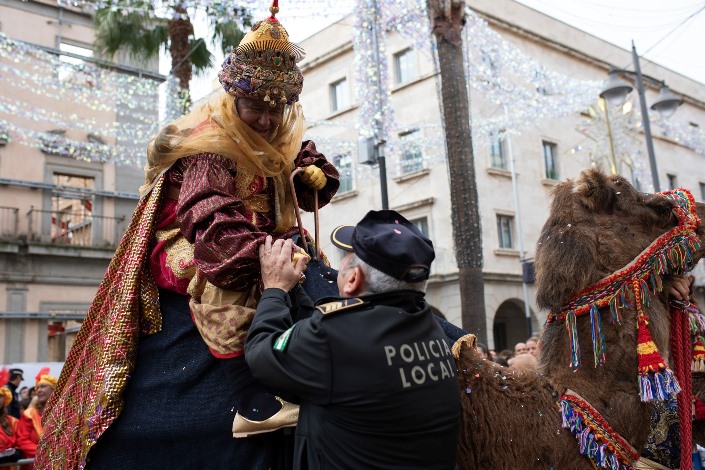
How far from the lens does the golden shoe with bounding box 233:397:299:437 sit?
8.32ft

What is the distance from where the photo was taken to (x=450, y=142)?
10141 mm

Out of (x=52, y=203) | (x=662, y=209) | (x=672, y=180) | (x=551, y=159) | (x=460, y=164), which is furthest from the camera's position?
(x=672, y=180)

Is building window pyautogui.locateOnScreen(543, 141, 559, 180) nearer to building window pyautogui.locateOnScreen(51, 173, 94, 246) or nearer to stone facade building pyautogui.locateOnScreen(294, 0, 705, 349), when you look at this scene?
stone facade building pyautogui.locateOnScreen(294, 0, 705, 349)

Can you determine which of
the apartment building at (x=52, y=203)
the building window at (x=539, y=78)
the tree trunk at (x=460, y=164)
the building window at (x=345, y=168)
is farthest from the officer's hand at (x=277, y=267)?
the apartment building at (x=52, y=203)

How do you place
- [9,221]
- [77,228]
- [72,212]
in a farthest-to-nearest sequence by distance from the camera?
[72,212]
[77,228]
[9,221]

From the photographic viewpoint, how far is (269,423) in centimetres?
254

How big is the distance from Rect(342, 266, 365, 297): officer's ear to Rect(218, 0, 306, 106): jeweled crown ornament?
90cm

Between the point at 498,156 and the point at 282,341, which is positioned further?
the point at 498,156

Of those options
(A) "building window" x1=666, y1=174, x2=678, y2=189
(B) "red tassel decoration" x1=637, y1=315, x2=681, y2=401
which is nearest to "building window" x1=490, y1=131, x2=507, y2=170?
(A) "building window" x1=666, y1=174, x2=678, y2=189

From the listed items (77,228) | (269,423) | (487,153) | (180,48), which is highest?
(180,48)

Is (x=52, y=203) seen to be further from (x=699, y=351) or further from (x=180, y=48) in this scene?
(x=699, y=351)

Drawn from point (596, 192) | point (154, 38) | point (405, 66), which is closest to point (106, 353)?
point (596, 192)

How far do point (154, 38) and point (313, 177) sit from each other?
1606 cm

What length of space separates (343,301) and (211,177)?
855 millimetres
